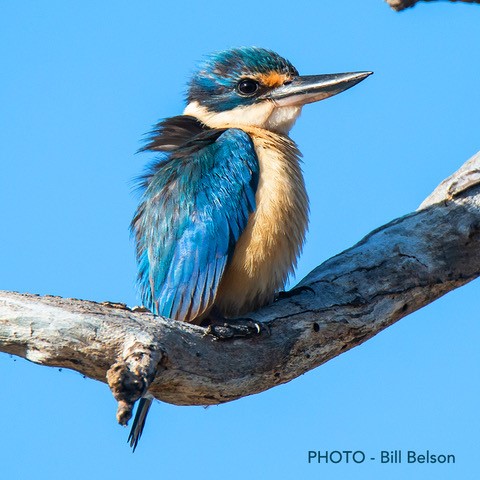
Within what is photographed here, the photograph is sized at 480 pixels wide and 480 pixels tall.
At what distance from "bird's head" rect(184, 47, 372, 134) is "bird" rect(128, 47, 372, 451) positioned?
0.18 metres

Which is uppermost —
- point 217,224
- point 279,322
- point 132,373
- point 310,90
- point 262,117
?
point 310,90

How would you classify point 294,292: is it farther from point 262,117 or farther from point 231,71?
point 231,71

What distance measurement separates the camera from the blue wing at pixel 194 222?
18.6 feet

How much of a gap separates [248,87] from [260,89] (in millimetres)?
89

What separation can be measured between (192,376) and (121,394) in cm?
84

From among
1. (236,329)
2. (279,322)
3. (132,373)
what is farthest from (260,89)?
(132,373)

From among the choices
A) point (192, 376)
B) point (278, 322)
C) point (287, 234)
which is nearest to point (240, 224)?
point (287, 234)

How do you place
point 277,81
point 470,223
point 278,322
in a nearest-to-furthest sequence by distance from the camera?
point 278,322
point 470,223
point 277,81

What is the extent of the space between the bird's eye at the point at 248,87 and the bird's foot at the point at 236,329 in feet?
6.54

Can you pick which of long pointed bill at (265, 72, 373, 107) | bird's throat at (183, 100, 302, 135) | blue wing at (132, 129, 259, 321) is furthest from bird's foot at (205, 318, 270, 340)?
long pointed bill at (265, 72, 373, 107)

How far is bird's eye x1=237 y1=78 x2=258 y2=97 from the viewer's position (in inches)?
264

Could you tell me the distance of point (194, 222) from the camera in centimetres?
579

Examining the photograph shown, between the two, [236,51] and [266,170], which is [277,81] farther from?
[266,170]

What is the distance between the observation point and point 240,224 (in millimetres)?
5781
